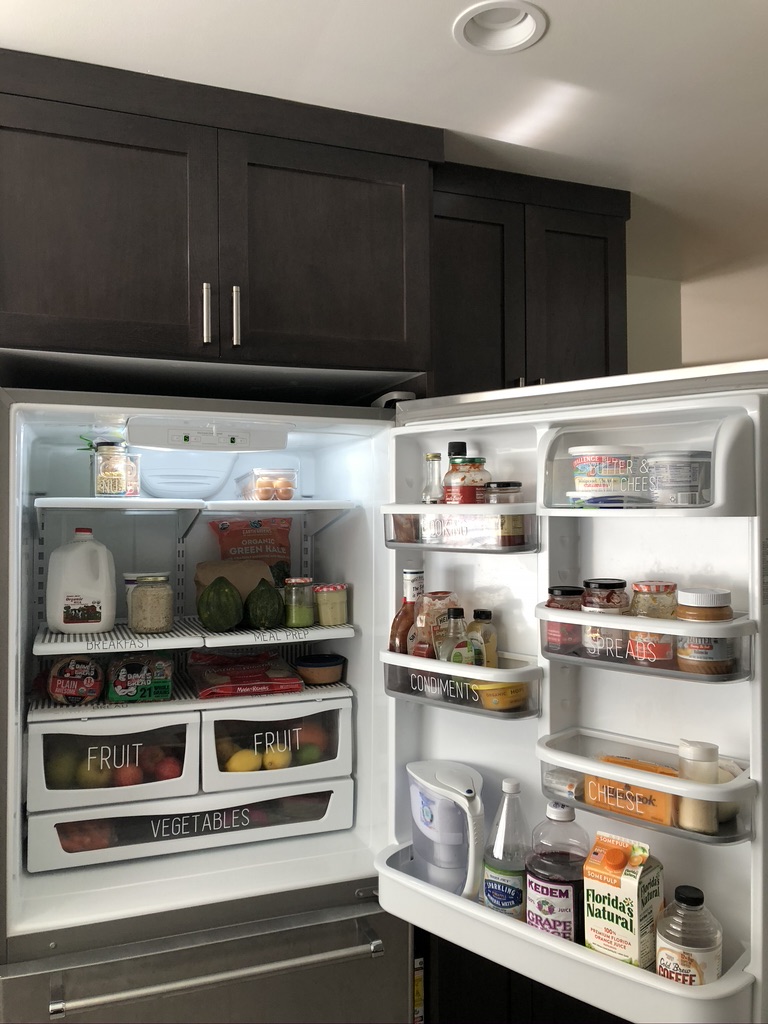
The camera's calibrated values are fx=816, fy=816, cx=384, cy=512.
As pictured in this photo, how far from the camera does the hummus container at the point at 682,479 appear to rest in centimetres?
124

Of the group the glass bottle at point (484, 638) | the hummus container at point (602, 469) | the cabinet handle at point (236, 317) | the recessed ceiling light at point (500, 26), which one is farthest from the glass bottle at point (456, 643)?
the recessed ceiling light at point (500, 26)

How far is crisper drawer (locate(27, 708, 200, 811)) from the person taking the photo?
1.71m

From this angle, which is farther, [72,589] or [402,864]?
[72,589]

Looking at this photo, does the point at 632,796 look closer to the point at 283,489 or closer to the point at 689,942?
the point at 689,942

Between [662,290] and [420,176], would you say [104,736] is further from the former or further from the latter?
[662,290]

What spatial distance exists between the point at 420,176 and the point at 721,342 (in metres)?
2.30

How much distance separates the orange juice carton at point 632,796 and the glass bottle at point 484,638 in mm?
263

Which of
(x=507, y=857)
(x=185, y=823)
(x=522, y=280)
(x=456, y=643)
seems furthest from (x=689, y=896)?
(x=522, y=280)

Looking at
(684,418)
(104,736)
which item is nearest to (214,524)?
(104,736)

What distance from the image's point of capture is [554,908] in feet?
4.38

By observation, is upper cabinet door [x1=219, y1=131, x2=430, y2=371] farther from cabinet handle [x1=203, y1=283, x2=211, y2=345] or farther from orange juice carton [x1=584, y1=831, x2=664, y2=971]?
orange juice carton [x1=584, y1=831, x2=664, y2=971]

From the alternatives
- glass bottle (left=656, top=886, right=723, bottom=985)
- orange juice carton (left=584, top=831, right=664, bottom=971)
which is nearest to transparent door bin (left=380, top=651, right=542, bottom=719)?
orange juice carton (left=584, top=831, right=664, bottom=971)

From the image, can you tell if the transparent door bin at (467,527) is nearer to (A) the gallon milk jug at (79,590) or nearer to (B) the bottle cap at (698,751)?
(B) the bottle cap at (698,751)

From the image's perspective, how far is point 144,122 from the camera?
5.08ft
